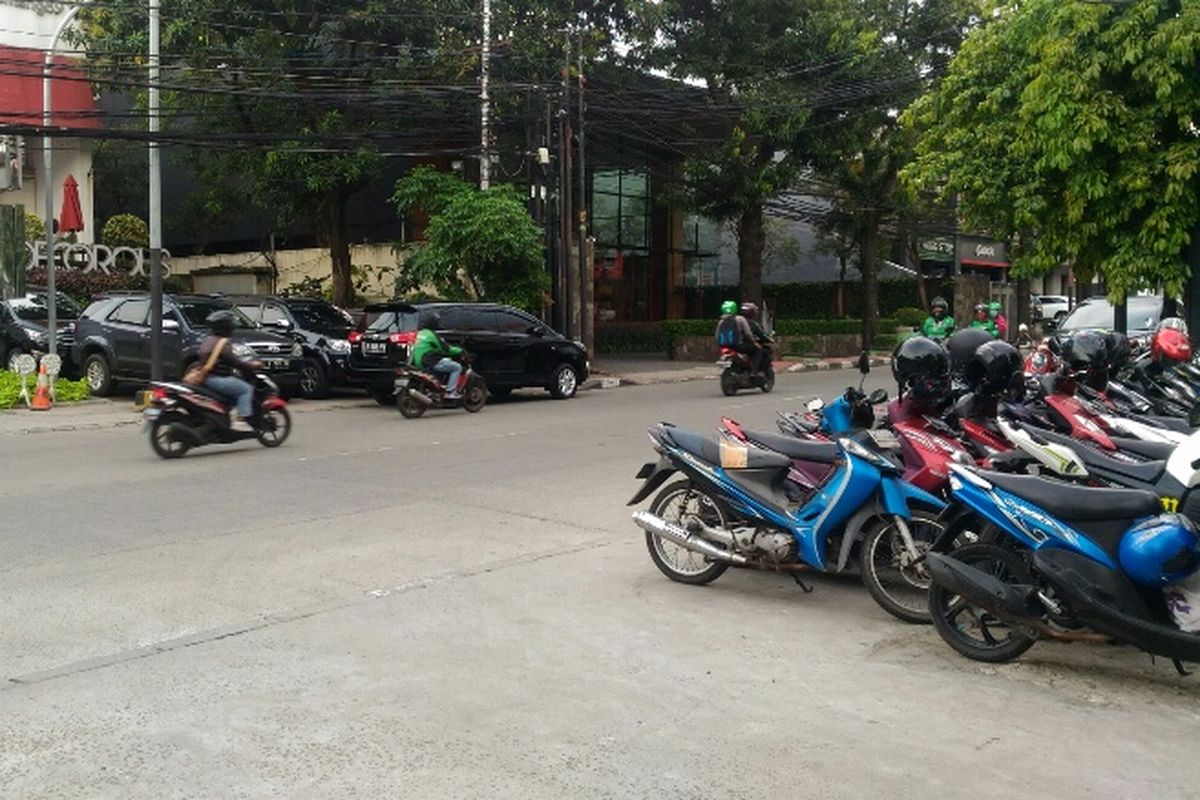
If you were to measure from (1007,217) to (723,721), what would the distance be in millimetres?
12071

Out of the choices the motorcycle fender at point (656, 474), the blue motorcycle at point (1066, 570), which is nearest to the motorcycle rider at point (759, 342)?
the motorcycle fender at point (656, 474)

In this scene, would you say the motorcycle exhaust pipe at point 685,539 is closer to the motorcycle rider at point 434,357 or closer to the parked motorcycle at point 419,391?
the parked motorcycle at point 419,391

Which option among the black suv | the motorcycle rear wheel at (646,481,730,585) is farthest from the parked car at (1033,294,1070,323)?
the motorcycle rear wheel at (646,481,730,585)

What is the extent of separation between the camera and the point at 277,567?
791 centimetres

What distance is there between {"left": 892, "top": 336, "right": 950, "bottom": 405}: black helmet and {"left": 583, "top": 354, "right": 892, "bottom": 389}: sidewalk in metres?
16.8

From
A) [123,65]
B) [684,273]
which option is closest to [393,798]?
[123,65]

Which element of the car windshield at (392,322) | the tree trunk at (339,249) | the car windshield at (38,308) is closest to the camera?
the car windshield at (392,322)

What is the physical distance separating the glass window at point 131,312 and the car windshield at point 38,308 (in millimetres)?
4087

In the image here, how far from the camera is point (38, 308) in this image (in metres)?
24.1

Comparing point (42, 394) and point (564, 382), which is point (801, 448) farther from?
point (42, 394)

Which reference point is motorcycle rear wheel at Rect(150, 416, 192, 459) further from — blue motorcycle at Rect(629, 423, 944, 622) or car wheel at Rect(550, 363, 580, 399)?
car wheel at Rect(550, 363, 580, 399)

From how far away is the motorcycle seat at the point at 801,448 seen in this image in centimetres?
738

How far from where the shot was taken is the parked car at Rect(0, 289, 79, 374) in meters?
22.9

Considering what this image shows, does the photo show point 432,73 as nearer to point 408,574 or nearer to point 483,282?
point 483,282
